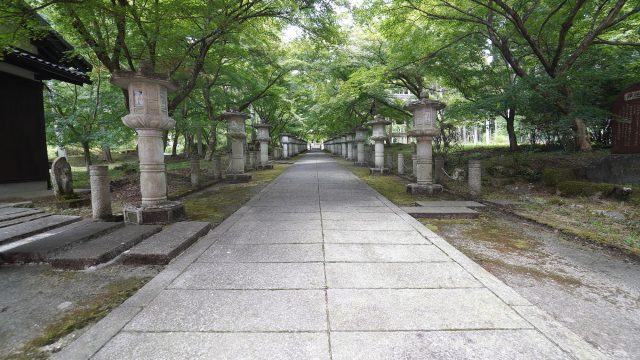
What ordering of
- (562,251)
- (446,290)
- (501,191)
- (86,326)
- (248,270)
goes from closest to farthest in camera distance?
1. (86,326)
2. (446,290)
3. (248,270)
4. (562,251)
5. (501,191)

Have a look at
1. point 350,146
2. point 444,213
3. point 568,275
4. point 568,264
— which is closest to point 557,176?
point 444,213

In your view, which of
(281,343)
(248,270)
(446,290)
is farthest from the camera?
(248,270)

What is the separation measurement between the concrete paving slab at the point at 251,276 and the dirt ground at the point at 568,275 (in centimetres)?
223

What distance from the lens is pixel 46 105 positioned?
14.6 meters

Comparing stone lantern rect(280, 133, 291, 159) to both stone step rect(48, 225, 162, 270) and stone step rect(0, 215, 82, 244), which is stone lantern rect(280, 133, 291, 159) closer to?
stone step rect(0, 215, 82, 244)

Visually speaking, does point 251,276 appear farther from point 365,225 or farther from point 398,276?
point 365,225

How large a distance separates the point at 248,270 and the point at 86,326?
4.96 feet

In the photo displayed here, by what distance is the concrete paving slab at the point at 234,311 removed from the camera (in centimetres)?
238

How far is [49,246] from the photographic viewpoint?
405cm

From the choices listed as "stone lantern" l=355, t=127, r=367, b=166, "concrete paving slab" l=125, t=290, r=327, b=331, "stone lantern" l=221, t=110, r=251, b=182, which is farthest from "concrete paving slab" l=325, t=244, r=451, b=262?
"stone lantern" l=355, t=127, r=367, b=166

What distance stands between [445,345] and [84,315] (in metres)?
3.11

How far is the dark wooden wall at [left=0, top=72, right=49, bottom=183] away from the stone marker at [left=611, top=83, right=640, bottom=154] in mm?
18982

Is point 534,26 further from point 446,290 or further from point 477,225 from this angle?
point 446,290

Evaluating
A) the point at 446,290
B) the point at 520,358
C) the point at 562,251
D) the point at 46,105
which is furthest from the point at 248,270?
the point at 46,105
